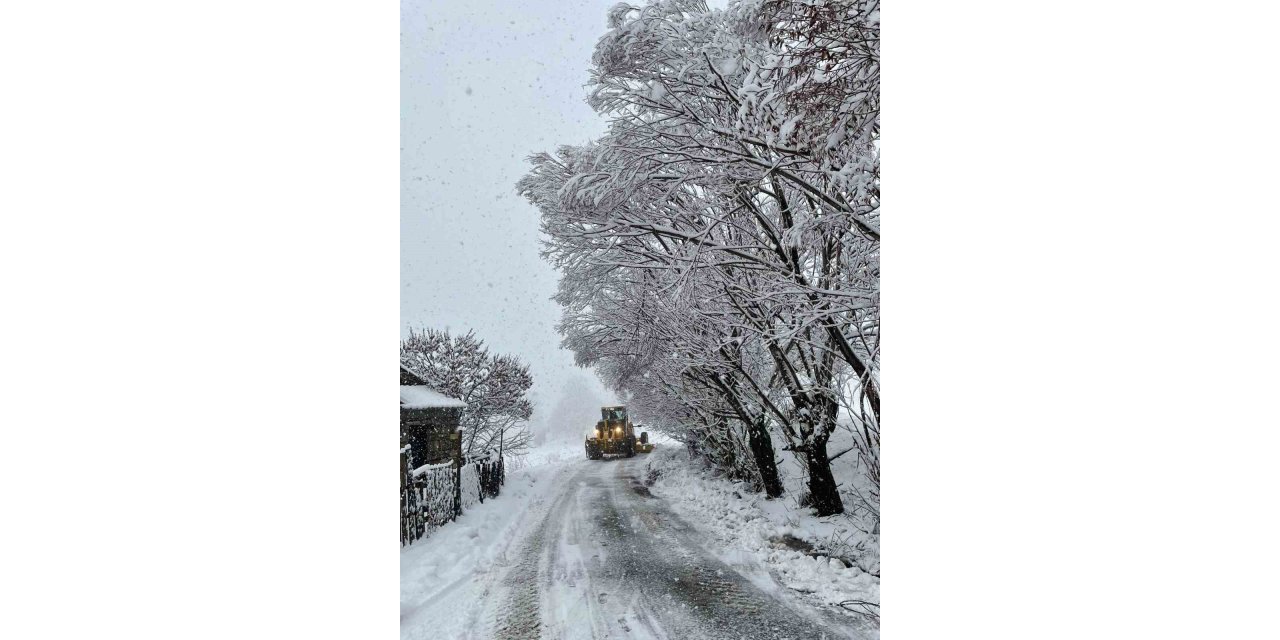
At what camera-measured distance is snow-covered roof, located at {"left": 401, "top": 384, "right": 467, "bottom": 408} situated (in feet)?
8.14

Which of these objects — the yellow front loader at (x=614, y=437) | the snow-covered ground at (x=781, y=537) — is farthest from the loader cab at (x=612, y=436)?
the snow-covered ground at (x=781, y=537)

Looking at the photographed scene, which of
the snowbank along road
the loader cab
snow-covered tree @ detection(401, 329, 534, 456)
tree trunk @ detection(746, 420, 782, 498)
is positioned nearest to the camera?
the snowbank along road

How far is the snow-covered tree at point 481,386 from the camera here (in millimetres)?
2617

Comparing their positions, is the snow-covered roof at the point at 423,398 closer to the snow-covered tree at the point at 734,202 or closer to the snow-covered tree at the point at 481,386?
the snow-covered tree at the point at 481,386

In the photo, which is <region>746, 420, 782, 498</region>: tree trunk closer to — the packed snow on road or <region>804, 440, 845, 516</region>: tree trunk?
<region>804, 440, 845, 516</region>: tree trunk

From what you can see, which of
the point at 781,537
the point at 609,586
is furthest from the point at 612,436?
the point at 781,537

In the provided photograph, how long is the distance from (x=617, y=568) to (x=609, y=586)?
0.42 feet

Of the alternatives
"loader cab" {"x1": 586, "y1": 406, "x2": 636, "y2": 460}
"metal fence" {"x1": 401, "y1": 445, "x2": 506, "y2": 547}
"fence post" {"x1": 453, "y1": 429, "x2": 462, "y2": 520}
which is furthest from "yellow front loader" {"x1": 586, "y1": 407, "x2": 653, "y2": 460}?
"fence post" {"x1": 453, "y1": 429, "x2": 462, "y2": 520}

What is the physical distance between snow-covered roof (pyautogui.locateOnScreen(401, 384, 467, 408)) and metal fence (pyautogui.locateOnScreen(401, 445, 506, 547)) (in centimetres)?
19
